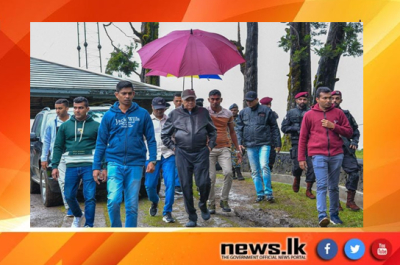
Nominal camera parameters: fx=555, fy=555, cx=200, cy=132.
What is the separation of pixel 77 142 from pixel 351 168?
9.26 ft

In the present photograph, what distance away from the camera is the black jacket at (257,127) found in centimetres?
599

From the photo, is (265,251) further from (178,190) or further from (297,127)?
(178,190)

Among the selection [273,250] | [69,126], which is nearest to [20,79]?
[69,126]

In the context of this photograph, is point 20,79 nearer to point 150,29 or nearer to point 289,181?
point 150,29

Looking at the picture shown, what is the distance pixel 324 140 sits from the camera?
18.8ft

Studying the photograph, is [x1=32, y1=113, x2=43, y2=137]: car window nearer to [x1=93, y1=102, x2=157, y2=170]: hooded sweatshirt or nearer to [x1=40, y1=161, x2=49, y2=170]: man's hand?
[x1=40, y1=161, x2=49, y2=170]: man's hand

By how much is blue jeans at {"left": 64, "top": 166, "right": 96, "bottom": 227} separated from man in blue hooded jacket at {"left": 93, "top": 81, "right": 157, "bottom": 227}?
0.24 m

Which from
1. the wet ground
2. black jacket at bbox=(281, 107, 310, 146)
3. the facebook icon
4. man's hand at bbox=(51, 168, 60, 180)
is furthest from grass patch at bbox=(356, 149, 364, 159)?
man's hand at bbox=(51, 168, 60, 180)

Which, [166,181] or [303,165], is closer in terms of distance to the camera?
[303,165]

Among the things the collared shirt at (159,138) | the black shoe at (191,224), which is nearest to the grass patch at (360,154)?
the black shoe at (191,224)

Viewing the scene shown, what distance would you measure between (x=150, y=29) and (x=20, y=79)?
1.30 m

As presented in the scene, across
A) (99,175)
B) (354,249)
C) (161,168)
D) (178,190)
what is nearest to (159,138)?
(161,168)

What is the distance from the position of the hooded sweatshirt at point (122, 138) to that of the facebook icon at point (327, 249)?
1793 mm

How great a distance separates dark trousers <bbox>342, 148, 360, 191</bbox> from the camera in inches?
220
